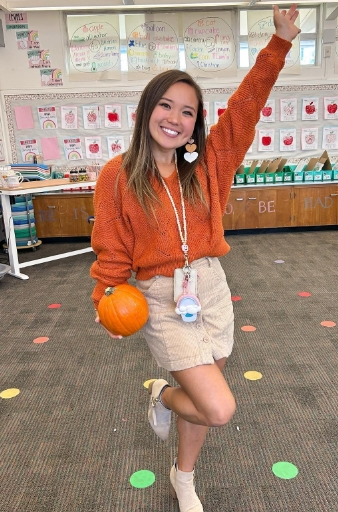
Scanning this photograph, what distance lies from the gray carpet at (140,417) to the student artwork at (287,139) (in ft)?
8.85

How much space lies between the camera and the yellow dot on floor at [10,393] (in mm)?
2023

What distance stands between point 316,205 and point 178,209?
13.8ft

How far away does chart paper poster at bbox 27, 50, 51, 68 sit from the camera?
4.89 m

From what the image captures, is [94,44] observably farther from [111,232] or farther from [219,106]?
[111,232]

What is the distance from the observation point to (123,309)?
1205mm

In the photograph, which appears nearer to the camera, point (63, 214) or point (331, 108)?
point (63, 214)

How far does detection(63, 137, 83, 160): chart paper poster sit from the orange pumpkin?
4.28 m

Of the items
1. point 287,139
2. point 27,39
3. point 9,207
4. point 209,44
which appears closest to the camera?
point 9,207

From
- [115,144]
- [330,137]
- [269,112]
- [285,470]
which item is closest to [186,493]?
[285,470]

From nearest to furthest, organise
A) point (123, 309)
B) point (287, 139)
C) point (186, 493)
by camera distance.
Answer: point (123, 309) < point (186, 493) < point (287, 139)

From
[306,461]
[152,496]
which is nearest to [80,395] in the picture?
[152,496]

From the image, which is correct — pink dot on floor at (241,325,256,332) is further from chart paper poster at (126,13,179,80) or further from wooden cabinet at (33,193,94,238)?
chart paper poster at (126,13,179,80)

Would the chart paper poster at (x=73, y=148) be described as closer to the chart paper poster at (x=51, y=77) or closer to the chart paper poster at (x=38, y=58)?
the chart paper poster at (x=51, y=77)

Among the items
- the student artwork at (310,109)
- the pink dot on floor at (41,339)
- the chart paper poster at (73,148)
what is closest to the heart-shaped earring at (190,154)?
the pink dot on floor at (41,339)
